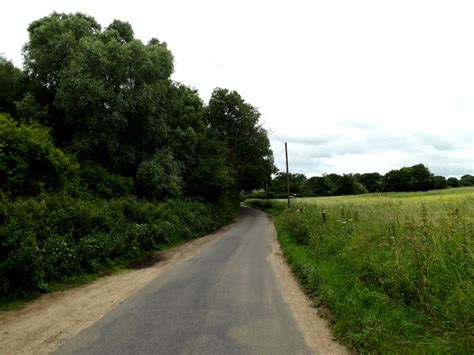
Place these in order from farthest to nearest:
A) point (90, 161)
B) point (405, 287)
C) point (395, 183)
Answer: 1. point (395, 183)
2. point (90, 161)
3. point (405, 287)

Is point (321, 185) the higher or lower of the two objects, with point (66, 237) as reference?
higher

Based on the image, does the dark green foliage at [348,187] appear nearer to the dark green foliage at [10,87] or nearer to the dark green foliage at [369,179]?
the dark green foliage at [369,179]

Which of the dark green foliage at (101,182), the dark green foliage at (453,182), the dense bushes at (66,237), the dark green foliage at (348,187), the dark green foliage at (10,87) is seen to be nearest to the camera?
the dense bushes at (66,237)

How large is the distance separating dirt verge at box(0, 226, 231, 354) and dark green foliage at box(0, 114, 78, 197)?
191 inches

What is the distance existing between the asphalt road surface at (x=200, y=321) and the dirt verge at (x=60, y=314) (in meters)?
0.30

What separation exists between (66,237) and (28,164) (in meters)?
4.22

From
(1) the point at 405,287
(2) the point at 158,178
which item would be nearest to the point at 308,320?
(1) the point at 405,287

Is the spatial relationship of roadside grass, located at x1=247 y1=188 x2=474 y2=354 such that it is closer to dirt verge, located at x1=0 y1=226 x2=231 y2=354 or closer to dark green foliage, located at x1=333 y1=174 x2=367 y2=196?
dirt verge, located at x1=0 y1=226 x2=231 y2=354

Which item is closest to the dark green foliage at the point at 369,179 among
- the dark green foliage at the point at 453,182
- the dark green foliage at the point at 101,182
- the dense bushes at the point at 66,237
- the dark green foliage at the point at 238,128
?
the dark green foliage at the point at 453,182

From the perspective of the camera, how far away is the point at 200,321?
5898 millimetres

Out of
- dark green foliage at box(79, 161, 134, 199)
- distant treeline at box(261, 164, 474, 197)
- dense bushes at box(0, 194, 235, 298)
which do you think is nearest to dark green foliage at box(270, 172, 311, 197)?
distant treeline at box(261, 164, 474, 197)

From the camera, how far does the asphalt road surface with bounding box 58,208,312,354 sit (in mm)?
4887

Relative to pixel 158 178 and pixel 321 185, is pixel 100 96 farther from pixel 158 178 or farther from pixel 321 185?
pixel 321 185

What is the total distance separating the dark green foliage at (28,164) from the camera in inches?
453
